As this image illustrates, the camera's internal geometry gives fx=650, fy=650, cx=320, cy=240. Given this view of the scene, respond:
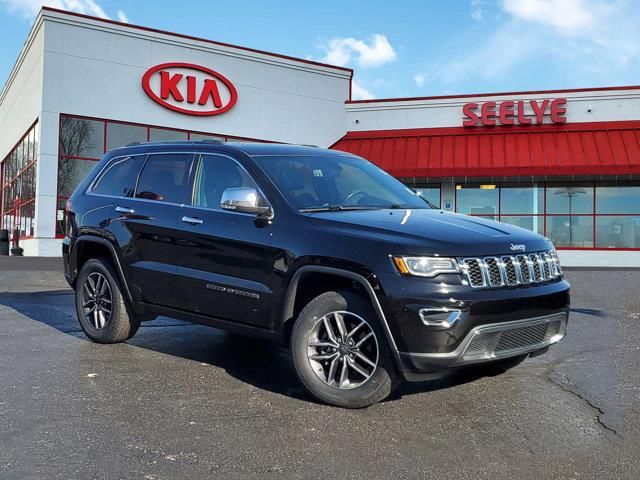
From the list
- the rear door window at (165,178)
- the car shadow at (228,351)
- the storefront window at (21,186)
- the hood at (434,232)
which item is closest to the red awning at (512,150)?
the storefront window at (21,186)

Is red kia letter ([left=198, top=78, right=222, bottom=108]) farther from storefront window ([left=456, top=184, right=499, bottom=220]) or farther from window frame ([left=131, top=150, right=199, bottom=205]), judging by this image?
window frame ([left=131, top=150, right=199, bottom=205])

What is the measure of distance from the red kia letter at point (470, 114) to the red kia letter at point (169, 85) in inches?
450

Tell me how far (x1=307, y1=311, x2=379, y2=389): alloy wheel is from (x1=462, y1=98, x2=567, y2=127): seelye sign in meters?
23.7

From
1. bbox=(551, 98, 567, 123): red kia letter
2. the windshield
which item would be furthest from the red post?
the windshield

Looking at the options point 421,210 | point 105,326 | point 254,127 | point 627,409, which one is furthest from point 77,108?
point 627,409

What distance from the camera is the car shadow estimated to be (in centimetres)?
Result: 497

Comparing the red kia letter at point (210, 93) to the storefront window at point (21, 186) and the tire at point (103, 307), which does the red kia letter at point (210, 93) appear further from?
the tire at point (103, 307)

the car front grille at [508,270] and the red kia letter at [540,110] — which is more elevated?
the red kia letter at [540,110]

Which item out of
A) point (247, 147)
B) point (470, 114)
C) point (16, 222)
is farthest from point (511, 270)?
point (16, 222)

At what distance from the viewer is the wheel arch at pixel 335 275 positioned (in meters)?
4.07

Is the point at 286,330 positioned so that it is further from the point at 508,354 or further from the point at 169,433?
the point at 508,354

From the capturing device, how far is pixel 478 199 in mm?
26531

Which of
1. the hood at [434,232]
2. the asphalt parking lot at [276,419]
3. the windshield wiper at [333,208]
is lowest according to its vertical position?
the asphalt parking lot at [276,419]

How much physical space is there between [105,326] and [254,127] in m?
21.1
